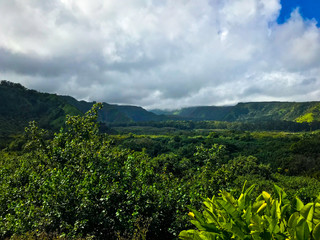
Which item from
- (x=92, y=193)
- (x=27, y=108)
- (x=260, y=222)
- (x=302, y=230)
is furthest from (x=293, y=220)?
(x=27, y=108)

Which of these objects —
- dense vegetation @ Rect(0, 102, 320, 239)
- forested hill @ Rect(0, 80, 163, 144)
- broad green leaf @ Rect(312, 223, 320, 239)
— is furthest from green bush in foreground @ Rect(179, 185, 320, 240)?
forested hill @ Rect(0, 80, 163, 144)

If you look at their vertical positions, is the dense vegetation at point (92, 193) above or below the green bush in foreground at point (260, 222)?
below

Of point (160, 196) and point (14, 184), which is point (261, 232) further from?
point (14, 184)

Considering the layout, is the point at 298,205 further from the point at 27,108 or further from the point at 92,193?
the point at 27,108

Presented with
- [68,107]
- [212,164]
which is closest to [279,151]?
[212,164]

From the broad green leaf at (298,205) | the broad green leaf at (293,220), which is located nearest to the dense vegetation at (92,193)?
the broad green leaf at (298,205)

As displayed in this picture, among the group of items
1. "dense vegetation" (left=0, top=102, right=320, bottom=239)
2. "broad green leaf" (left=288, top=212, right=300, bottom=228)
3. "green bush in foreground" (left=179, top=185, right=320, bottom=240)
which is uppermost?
"broad green leaf" (left=288, top=212, right=300, bottom=228)

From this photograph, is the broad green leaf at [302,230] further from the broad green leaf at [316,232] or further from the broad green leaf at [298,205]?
the broad green leaf at [298,205]

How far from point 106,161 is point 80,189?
1.79m

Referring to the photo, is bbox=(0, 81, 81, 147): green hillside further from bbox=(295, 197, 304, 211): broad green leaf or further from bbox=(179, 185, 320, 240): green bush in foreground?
bbox=(295, 197, 304, 211): broad green leaf

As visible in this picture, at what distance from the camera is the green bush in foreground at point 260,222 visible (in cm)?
167

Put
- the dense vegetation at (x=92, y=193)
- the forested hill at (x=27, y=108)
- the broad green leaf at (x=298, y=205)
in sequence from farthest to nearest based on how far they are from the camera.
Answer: the forested hill at (x=27, y=108) < the dense vegetation at (x=92, y=193) < the broad green leaf at (x=298, y=205)

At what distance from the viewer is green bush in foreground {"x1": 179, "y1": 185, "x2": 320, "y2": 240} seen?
1668 mm

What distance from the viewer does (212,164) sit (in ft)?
30.2
